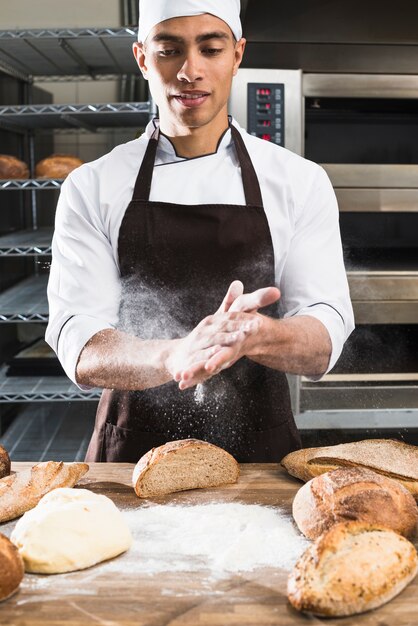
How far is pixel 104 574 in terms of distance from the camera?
1.09 metres

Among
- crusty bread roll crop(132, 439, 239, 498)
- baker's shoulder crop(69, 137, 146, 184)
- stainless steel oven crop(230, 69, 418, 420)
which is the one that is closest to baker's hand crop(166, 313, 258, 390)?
crusty bread roll crop(132, 439, 239, 498)

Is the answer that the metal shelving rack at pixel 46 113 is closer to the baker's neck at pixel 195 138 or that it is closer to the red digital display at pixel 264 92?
the red digital display at pixel 264 92

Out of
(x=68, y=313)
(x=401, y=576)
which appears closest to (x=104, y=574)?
(x=401, y=576)

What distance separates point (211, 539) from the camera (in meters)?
1.19

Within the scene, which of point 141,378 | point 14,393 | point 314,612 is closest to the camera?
point 314,612

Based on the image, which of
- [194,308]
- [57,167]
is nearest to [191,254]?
[194,308]

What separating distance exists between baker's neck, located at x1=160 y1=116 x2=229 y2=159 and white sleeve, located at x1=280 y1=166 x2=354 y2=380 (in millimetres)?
272

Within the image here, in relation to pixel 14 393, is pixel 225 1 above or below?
above

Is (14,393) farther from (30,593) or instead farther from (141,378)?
(30,593)

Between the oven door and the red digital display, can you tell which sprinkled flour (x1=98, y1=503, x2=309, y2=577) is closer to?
the oven door

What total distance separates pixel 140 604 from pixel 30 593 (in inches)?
6.4

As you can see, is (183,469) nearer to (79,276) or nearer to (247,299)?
(247,299)

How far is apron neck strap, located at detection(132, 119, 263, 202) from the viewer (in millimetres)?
1802

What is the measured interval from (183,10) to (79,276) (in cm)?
65
